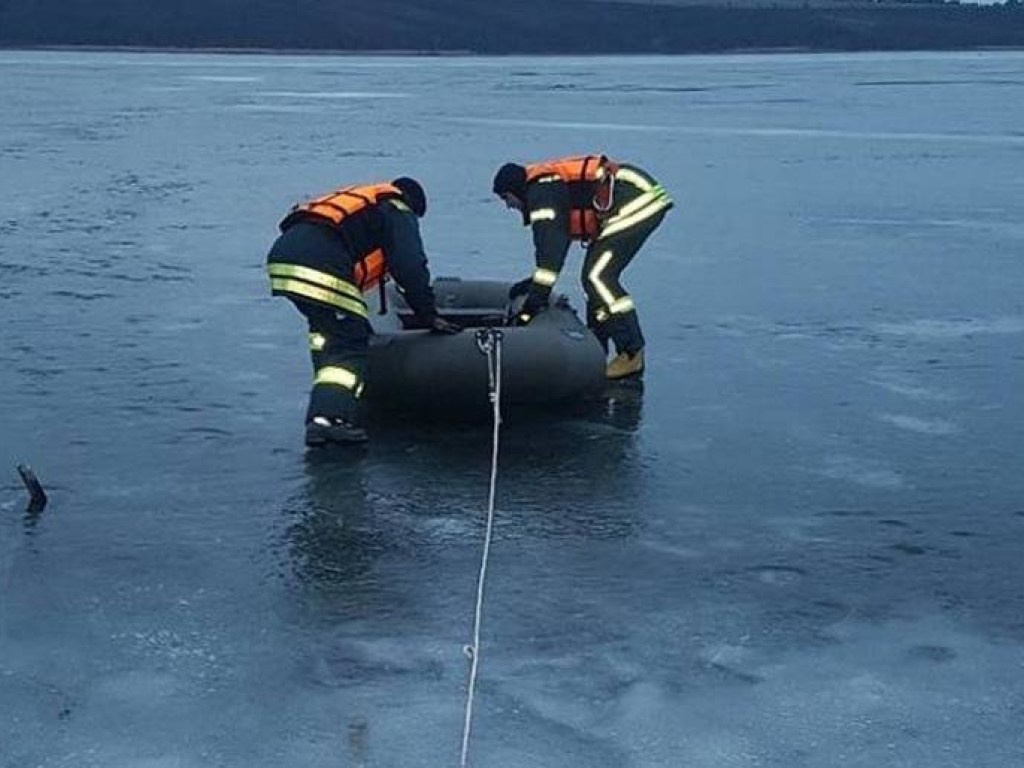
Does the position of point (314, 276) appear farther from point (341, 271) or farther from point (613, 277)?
point (613, 277)

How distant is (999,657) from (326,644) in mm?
2059

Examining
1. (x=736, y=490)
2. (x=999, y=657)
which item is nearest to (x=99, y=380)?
(x=736, y=490)

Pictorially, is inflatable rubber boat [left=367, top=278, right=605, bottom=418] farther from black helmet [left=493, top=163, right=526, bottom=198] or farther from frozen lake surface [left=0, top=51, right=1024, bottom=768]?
black helmet [left=493, top=163, right=526, bottom=198]

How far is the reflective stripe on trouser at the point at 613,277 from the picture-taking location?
339 inches

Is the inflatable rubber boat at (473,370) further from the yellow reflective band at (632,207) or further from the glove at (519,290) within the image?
the yellow reflective band at (632,207)

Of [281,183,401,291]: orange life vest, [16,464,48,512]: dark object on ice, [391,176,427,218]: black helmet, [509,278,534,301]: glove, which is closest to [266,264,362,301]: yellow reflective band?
[281,183,401,291]: orange life vest

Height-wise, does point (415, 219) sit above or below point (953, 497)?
above

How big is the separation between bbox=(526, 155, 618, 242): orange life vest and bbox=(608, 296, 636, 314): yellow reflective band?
0.38 meters

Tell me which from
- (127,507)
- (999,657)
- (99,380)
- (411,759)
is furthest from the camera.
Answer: (99,380)

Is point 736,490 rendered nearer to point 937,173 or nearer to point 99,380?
point 99,380

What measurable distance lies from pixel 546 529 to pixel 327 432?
57.5 inches

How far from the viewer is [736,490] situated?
664 centimetres

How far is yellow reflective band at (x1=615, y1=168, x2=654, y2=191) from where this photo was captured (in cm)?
863

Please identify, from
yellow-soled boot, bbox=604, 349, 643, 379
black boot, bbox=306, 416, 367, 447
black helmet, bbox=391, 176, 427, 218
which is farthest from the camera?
yellow-soled boot, bbox=604, 349, 643, 379
